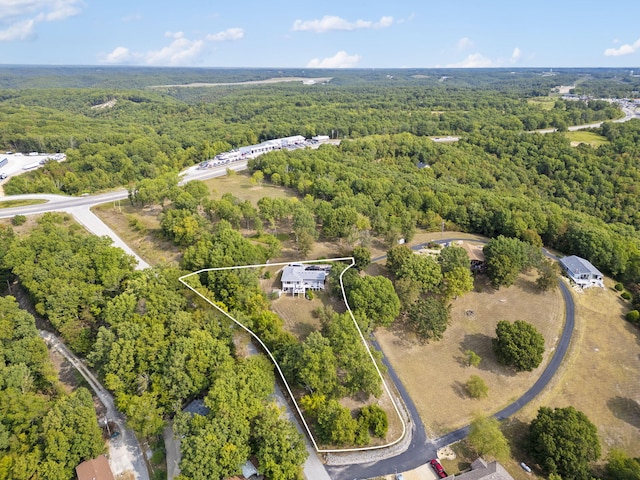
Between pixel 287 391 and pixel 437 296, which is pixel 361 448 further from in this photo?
pixel 437 296

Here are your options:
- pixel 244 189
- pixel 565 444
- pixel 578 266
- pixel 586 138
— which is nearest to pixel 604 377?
pixel 565 444

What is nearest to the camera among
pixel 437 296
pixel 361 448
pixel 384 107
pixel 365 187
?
pixel 361 448

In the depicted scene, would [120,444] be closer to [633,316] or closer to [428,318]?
[428,318]

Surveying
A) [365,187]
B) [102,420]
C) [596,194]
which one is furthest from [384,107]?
[102,420]

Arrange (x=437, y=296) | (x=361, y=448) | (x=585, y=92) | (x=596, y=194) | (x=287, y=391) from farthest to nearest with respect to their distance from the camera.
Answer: (x=585, y=92) < (x=596, y=194) < (x=437, y=296) < (x=287, y=391) < (x=361, y=448)

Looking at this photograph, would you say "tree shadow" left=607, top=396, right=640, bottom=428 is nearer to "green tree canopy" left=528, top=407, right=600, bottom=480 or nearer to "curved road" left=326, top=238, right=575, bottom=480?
"curved road" left=326, top=238, right=575, bottom=480
